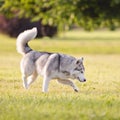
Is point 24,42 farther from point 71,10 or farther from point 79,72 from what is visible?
point 71,10

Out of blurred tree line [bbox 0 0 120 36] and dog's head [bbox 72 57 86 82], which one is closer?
dog's head [bbox 72 57 86 82]

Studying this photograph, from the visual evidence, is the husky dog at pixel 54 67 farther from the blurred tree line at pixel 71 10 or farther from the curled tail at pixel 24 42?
the blurred tree line at pixel 71 10

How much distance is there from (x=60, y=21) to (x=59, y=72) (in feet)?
70.2

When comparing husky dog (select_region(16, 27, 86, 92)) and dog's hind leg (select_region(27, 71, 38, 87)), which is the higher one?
husky dog (select_region(16, 27, 86, 92))

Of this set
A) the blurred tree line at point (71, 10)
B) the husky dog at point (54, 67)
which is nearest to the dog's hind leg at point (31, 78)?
the husky dog at point (54, 67)

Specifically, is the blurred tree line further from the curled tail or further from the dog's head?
the dog's head

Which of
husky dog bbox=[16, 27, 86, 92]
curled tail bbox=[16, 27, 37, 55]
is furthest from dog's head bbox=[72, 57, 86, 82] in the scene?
curled tail bbox=[16, 27, 37, 55]

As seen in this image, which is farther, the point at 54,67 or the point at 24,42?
the point at 24,42

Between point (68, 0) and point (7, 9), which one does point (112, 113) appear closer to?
point (68, 0)

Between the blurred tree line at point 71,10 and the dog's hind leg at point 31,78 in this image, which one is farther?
the blurred tree line at point 71,10

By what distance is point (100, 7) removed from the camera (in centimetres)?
3356

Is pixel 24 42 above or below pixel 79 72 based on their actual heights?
above

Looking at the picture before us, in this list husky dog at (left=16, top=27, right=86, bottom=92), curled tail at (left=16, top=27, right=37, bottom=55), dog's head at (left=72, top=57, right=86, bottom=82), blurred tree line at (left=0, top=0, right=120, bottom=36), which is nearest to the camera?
husky dog at (left=16, top=27, right=86, bottom=92)

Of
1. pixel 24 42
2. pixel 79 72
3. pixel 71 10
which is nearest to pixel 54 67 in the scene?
pixel 79 72
